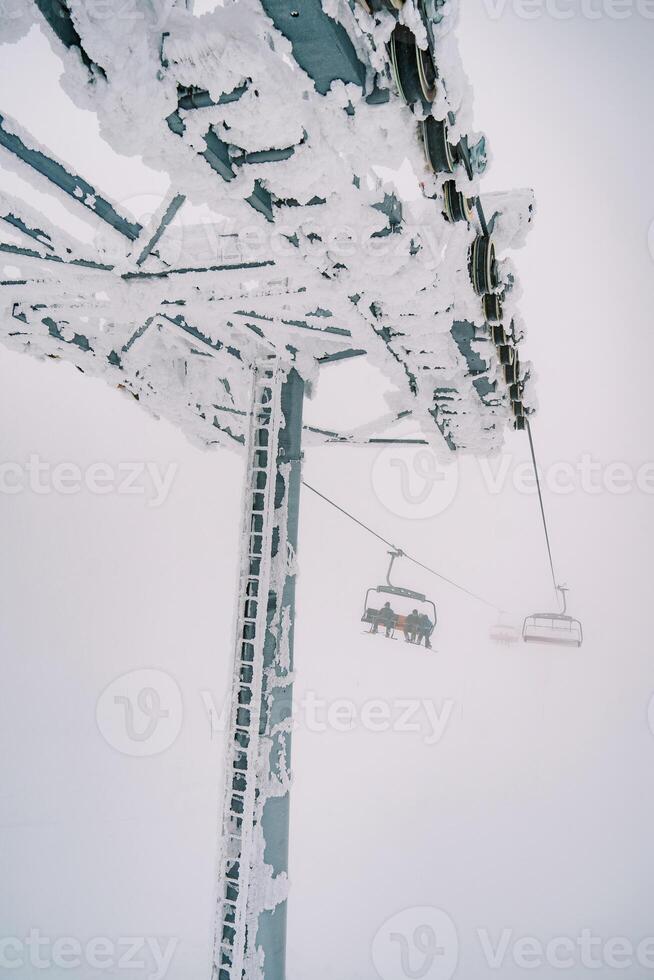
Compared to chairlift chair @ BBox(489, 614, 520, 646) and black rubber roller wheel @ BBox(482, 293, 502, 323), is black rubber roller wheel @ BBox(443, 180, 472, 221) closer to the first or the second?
black rubber roller wheel @ BBox(482, 293, 502, 323)

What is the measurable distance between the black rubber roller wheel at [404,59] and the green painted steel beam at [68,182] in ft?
7.75

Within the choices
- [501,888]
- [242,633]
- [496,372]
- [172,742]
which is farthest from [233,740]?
[501,888]

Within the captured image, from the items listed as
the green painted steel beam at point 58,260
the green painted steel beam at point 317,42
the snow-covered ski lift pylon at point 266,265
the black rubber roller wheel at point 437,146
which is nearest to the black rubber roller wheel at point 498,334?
the snow-covered ski lift pylon at point 266,265

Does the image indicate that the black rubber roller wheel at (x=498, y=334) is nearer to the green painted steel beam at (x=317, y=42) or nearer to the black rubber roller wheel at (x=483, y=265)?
the black rubber roller wheel at (x=483, y=265)

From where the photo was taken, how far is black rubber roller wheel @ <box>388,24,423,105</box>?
2.71m

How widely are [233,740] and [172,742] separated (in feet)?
37.2

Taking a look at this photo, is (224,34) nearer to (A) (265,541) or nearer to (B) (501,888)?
(A) (265,541)

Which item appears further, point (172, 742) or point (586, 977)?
point (172, 742)

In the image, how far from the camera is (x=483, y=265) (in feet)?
15.5

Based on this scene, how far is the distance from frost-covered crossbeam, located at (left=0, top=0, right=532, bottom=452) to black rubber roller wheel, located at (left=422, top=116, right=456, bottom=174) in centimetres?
2

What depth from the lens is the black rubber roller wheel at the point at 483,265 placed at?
464 cm

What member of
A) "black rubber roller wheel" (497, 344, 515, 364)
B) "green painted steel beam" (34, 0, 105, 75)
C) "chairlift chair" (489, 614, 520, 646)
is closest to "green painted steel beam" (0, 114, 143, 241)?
"green painted steel beam" (34, 0, 105, 75)

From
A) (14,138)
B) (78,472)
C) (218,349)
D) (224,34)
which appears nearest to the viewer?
(224,34)

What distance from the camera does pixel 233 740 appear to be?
629 cm
